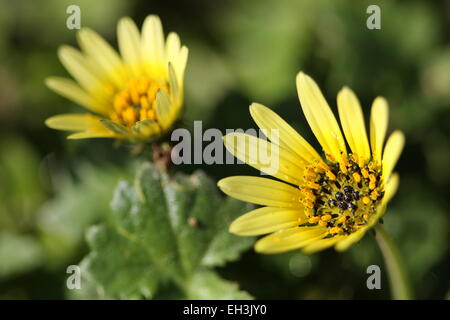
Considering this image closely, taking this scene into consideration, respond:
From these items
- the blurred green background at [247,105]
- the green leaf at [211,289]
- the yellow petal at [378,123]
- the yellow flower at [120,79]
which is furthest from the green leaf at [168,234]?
the yellow petal at [378,123]

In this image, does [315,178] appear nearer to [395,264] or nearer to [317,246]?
[395,264]

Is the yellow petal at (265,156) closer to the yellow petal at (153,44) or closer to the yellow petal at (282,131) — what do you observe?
the yellow petal at (282,131)

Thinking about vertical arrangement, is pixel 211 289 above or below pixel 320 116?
below

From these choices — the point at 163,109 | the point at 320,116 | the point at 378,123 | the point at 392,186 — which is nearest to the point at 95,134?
the point at 163,109

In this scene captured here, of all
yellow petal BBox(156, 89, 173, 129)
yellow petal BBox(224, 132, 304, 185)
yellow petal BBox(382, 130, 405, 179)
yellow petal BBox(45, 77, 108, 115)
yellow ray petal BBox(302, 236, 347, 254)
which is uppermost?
yellow petal BBox(45, 77, 108, 115)

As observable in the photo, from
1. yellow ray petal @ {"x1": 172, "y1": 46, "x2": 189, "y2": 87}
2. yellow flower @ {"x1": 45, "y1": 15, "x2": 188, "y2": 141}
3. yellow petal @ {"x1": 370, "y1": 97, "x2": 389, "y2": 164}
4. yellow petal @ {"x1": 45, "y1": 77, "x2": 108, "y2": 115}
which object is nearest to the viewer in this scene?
yellow petal @ {"x1": 370, "y1": 97, "x2": 389, "y2": 164}

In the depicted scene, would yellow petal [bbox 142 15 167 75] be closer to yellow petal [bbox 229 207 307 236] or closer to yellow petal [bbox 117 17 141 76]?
yellow petal [bbox 117 17 141 76]

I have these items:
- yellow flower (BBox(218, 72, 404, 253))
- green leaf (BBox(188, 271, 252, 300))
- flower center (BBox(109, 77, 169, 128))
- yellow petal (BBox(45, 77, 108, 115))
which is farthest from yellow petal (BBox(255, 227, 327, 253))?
yellow petal (BBox(45, 77, 108, 115))
